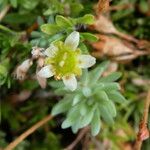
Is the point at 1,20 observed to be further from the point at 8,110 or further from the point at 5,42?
the point at 8,110

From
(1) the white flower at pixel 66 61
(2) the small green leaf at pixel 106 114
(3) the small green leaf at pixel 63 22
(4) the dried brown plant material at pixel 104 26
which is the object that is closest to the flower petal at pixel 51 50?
(1) the white flower at pixel 66 61

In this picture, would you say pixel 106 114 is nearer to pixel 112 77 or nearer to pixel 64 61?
pixel 112 77

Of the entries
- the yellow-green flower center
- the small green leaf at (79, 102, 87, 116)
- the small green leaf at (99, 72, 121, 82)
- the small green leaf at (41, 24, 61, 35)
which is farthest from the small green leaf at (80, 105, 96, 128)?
the small green leaf at (41, 24, 61, 35)

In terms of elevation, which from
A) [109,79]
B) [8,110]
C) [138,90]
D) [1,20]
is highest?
[1,20]

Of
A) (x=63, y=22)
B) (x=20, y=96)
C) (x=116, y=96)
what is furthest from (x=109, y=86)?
(x=20, y=96)

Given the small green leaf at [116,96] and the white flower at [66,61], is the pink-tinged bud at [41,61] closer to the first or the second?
the white flower at [66,61]

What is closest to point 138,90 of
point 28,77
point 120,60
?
point 120,60
